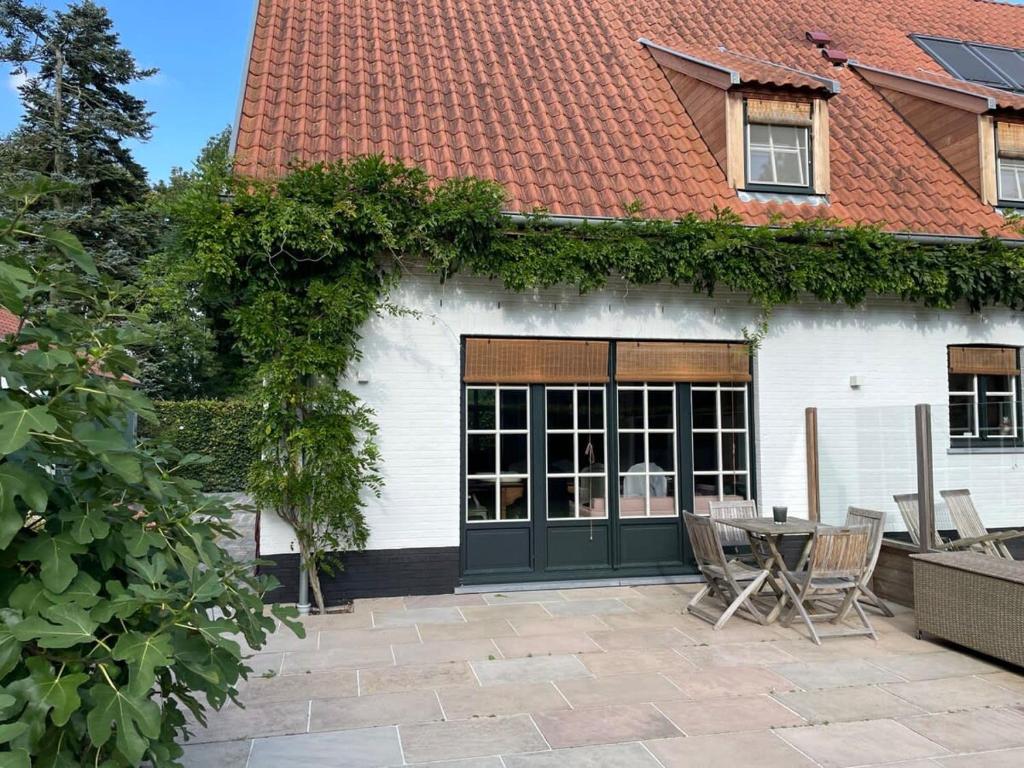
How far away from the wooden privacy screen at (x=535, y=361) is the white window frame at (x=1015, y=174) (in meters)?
5.67

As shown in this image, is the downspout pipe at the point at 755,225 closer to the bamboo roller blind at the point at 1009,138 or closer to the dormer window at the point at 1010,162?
the dormer window at the point at 1010,162

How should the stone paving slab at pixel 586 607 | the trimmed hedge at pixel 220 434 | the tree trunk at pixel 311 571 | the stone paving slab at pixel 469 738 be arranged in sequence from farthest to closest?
the trimmed hedge at pixel 220 434 → the stone paving slab at pixel 586 607 → the tree trunk at pixel 311 571 → the stone paving slab at pixel 469 738

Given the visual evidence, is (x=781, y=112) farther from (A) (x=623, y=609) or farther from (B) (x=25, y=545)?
(B) (x=25, y=545)

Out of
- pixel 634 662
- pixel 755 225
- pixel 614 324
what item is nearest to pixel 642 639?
pixel 634 662

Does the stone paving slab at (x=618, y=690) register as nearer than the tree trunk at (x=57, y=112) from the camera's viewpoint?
Yes

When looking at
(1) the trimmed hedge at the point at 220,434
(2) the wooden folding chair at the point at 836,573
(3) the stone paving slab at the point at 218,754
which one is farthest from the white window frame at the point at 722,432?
(1) the trimmed hedge at the point at 220,434

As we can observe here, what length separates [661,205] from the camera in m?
7.79

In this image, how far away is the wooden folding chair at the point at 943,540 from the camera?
658 centimetres

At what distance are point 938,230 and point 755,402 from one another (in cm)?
298

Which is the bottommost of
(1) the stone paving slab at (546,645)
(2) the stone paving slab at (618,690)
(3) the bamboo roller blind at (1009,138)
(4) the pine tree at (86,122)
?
(2) the stone paving slab at (618,690)

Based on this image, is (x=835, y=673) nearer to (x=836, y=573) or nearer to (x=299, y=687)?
(x=836, y=573)

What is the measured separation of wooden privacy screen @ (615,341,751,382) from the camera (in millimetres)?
7539

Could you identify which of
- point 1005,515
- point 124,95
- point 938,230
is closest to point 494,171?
point 938,230

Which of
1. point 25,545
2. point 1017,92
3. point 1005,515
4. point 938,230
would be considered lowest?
point 1005,515
